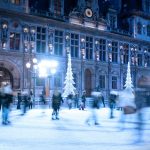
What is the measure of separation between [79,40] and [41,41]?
203 inches

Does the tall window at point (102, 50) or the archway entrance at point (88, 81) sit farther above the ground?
the tall window at point (102, 50)

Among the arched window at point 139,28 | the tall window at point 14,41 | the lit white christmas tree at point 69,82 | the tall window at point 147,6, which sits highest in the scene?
the tall window at point 147,6

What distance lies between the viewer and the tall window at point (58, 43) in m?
36.1

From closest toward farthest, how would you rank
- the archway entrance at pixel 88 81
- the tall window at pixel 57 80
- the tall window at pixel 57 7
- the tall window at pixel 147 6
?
1. the tall window at pixel 57 80
2. the tall window at pixel 57 7
3. the archway entrance at pixel 88 81
4. the tall window at pixel 147 6

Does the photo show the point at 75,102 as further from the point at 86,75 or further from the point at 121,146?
the point at 121,146

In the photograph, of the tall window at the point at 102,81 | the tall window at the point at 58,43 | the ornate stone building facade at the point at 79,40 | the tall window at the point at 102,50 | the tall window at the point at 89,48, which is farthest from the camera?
the tall window at the point at 102,50

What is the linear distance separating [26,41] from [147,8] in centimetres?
2042

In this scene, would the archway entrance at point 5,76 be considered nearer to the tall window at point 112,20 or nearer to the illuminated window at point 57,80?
the illuminated window at point 57,80

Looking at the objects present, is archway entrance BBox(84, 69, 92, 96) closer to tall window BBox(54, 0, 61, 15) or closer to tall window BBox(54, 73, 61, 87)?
tall window BBox(54, 73, 61, 87)

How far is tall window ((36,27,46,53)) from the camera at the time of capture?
3462 cm

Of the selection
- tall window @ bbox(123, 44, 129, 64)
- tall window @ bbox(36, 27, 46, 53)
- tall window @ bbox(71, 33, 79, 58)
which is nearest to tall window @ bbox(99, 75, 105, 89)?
tall window @ bbox(71, 33, 79, 58)

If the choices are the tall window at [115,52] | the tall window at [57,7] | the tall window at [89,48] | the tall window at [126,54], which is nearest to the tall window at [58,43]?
the tall window at [57,7]

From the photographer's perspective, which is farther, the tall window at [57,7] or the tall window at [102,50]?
the tall window at [102,50]

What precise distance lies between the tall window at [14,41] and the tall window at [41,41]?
226 centimetres
